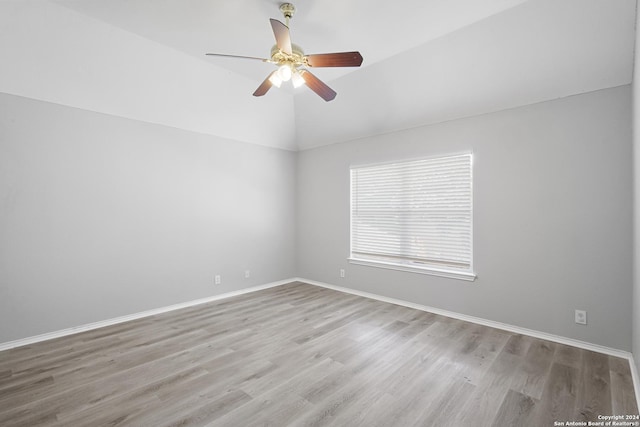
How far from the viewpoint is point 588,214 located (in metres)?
2.80

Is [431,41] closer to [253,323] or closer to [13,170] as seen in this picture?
[253,323]

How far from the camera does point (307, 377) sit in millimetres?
2314

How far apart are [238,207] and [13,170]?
253 centimetres

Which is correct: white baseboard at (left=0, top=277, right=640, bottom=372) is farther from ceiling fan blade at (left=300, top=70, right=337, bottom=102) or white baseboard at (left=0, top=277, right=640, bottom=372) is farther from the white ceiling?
ceiling fan blade at (left=300, top=70, right=337, bottom=102)

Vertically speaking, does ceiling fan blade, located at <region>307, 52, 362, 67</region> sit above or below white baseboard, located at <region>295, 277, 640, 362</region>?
above

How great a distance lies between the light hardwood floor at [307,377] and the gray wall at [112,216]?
0.46 m

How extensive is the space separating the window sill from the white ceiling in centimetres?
194

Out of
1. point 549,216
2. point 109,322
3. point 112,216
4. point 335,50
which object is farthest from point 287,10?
point 109,322

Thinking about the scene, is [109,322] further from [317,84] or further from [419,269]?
[419,269]

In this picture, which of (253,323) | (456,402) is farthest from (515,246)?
(253,323)

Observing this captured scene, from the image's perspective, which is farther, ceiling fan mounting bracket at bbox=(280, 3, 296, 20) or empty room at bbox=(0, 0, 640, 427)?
ceiling fan mounting bracket at bbox=(280, 3, 296, 20)

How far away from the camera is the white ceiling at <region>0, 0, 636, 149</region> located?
95.7 inches

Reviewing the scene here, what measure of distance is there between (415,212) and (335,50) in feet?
7.50

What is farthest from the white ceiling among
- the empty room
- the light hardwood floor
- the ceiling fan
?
the light hardwood floor
